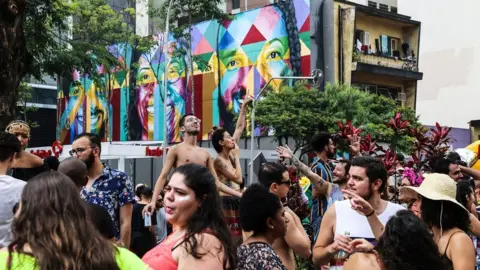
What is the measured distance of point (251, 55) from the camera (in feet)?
151

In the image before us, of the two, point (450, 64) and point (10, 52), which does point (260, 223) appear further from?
point (450, 64)

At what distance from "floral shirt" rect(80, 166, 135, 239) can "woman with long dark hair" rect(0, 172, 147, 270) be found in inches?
123

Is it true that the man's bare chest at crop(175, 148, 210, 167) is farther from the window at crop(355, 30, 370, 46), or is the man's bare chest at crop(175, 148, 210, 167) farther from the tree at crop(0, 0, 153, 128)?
the window at crop(355, 30, 370, 46)

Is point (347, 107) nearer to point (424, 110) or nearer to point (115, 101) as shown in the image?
point (424, 110)

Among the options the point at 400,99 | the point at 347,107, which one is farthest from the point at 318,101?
the point at 400,99

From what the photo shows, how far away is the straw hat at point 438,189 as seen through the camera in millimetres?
5062

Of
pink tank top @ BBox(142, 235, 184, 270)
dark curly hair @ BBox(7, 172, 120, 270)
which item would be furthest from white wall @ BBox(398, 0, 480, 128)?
dark curly hair @ BBox(7, 172, 120, 270)

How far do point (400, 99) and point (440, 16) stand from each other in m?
6.15

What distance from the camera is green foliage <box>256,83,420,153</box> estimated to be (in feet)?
119

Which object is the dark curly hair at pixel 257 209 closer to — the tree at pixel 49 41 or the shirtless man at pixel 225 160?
the shirtless man at pixel 225 160

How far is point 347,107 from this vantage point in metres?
36.8

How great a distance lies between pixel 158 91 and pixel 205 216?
48349mm

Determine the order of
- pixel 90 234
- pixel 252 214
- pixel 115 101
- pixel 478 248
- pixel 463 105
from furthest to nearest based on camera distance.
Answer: pixel 115 101 < pixel 463 105 < pixel 478 248 < pixel 252 214 < pixel 90 234

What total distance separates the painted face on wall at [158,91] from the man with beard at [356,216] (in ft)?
140
